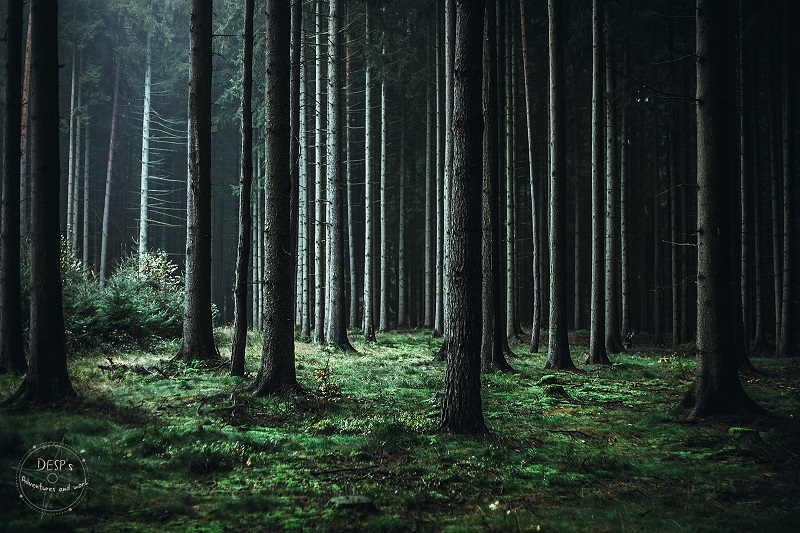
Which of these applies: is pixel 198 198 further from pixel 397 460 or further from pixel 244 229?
pixel 397 460

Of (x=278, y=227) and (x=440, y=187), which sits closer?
(x=278, y=227)

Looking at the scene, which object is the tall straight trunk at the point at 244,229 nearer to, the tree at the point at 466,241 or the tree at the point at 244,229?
the tree at the point at 244,229

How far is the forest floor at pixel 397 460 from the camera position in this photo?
4.55m

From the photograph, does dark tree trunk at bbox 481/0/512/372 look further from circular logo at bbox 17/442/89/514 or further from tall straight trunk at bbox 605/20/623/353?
circular logo at bbox 17/442/89/514

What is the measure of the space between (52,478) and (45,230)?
15.4 feet

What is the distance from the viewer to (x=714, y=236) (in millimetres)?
8555

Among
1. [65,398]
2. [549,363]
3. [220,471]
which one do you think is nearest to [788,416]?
[549,363]

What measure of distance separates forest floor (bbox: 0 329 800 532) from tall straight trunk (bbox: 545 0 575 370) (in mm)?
2997

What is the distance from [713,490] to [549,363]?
27.2 ft

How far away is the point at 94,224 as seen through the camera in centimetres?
4006

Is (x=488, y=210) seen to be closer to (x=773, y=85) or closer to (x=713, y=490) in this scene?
(x=713, y=490)

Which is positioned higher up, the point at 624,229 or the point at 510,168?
the point at 510,168

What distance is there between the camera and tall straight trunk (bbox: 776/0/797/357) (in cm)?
1622

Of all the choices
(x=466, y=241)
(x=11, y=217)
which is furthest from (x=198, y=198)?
(x=466, y=241)
